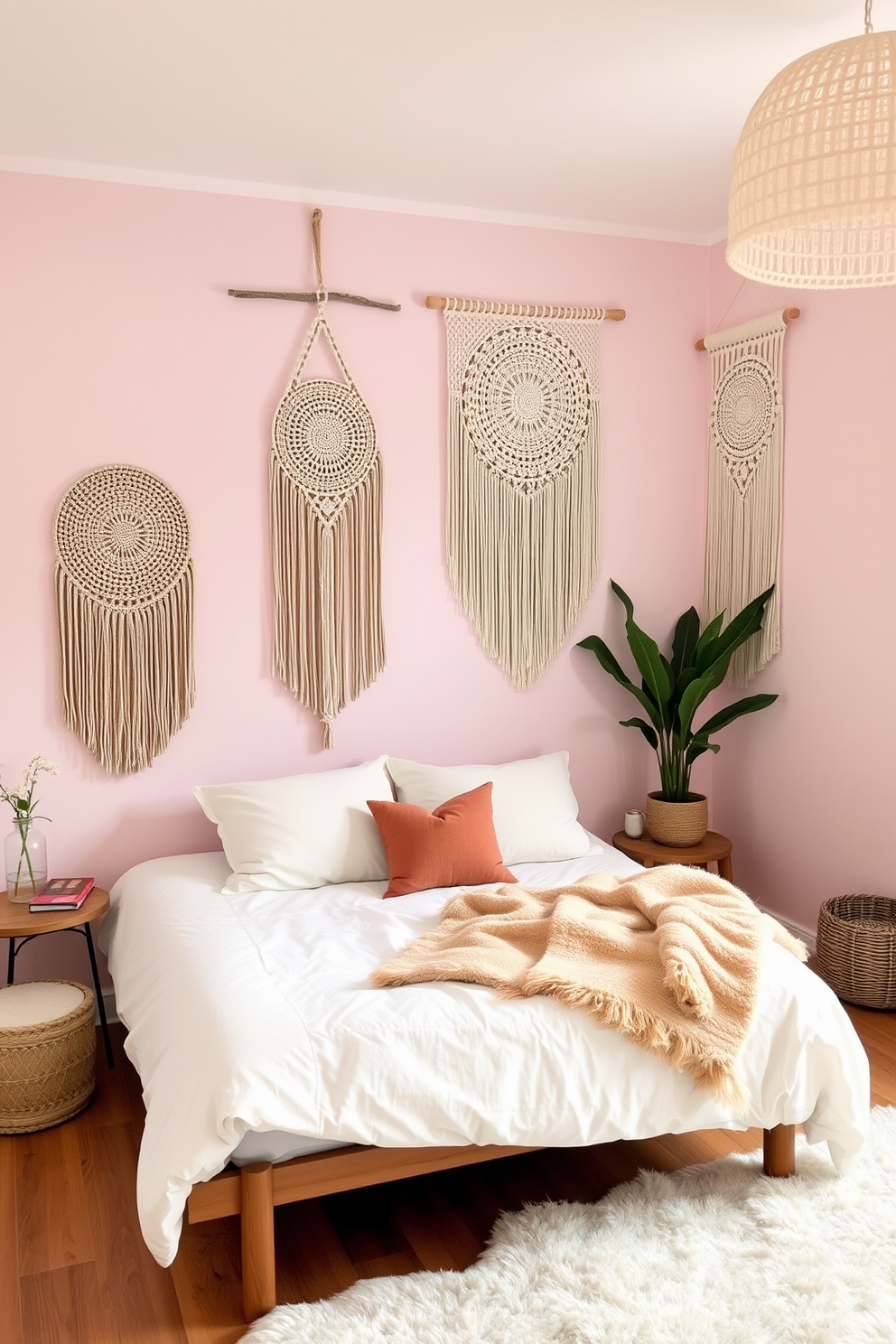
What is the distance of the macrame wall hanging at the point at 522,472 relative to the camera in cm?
377

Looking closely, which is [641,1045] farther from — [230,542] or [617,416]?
[617,416]

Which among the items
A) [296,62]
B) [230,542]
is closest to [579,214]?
[296,62]

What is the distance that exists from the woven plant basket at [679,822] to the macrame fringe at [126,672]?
1685 mm

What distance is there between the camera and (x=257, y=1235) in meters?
2.04

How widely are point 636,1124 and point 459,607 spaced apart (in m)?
2.03

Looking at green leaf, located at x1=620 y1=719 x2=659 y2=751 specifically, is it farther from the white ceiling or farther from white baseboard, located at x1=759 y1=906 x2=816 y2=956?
the white ceiling

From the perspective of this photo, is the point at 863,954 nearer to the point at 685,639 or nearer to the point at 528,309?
the point at 685,639

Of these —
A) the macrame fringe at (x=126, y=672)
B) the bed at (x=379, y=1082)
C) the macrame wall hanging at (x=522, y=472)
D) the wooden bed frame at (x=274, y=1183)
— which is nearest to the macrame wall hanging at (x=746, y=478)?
the macrame wall hanging at (x=522, y=472)

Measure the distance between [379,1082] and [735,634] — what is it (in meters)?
2.30

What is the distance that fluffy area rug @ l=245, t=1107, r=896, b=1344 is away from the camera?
195 cm

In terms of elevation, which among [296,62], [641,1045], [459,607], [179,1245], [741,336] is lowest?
[179,1245]

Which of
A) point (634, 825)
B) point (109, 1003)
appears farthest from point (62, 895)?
point (634, 825)

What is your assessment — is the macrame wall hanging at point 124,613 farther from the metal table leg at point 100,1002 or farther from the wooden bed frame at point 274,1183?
the wooden bed frame at point 274,1183

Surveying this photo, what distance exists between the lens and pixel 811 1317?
6.49ft
